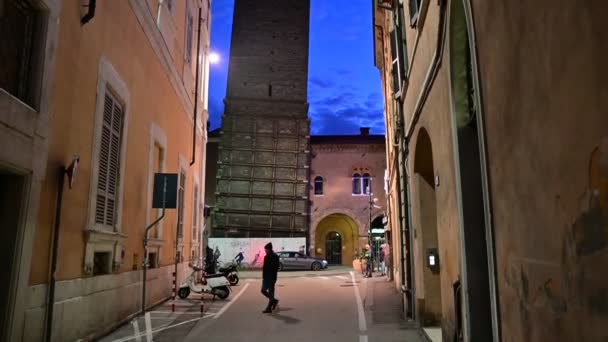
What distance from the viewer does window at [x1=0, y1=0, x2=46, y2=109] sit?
5.50m

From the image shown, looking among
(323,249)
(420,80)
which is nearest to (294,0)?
(323,249)

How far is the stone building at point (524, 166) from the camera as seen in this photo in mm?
2264

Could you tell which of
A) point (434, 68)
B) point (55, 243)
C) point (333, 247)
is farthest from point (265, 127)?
point (55, 243)

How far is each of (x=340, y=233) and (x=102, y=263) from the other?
121ft

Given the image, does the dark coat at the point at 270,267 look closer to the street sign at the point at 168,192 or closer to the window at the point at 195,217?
the street sign at the point at 168,192

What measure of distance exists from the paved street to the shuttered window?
2.16 m

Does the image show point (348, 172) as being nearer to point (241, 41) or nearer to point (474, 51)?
point (241, 41)

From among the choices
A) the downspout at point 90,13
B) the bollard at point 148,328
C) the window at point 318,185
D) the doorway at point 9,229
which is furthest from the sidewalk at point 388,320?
the window at point 318,185

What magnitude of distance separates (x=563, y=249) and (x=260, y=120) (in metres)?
40.0

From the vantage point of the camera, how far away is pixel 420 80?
345 inches

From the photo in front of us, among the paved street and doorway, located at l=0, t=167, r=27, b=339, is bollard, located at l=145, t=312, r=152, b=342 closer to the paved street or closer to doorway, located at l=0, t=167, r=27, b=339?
the paved street

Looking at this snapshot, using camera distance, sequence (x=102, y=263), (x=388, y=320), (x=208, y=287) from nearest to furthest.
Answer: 1. (x=102, y=263)
2. (x=388, y=320)
3. (x=208, y=287)

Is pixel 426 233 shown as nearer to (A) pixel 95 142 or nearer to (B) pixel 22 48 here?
(A) pixel 95 142

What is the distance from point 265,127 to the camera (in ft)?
137
